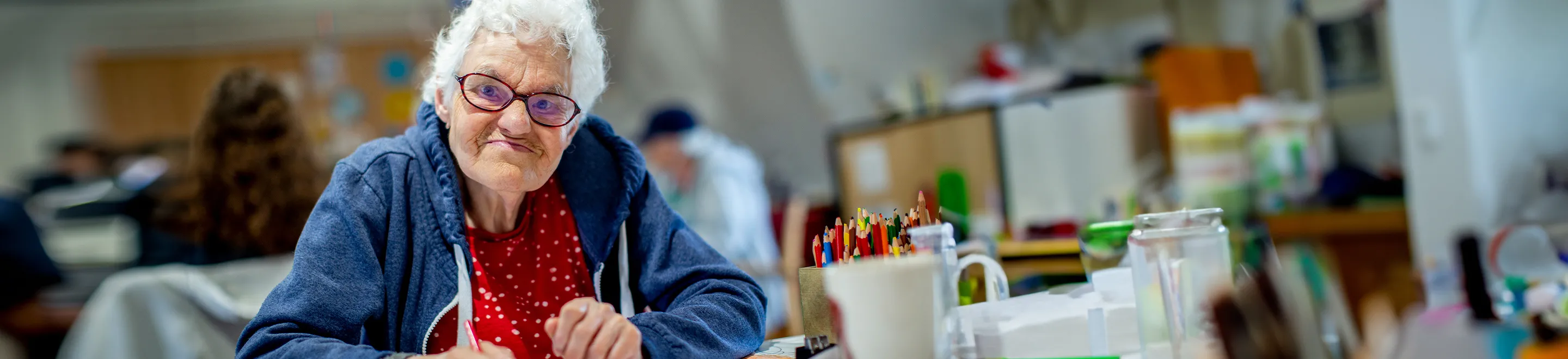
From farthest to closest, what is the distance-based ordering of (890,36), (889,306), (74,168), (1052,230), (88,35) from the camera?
(88,35) → (74,168) → (890,36) → (1052,230) → (889,306)

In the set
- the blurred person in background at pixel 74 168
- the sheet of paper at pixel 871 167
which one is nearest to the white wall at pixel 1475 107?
the sheet of paper at pixel 871 167

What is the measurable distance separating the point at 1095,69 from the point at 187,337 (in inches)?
168

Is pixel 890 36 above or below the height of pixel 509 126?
above

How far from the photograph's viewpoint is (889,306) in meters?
0.80

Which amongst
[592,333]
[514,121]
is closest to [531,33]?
[514,121]

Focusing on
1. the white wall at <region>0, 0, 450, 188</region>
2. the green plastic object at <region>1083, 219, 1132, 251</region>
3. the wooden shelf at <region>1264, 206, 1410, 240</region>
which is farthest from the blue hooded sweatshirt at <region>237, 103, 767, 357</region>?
the white wall at <region>0, 0, 450, 188</region>

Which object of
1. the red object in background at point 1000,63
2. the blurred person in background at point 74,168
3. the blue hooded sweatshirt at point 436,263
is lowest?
the blue hooded sweatshirt at point 436,263

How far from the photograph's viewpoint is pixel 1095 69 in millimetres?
5027

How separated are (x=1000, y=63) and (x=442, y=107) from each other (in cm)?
381

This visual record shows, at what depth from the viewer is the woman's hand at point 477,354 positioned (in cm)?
86

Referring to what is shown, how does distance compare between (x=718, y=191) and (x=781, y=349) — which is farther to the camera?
(x=718, y=191)

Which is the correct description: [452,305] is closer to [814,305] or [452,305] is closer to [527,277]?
[527,277]

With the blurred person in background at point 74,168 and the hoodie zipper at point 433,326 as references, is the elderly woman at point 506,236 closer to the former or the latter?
the hoodie zipper at point 433,326

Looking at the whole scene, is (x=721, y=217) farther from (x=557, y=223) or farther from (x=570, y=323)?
(x=570, y=323)
